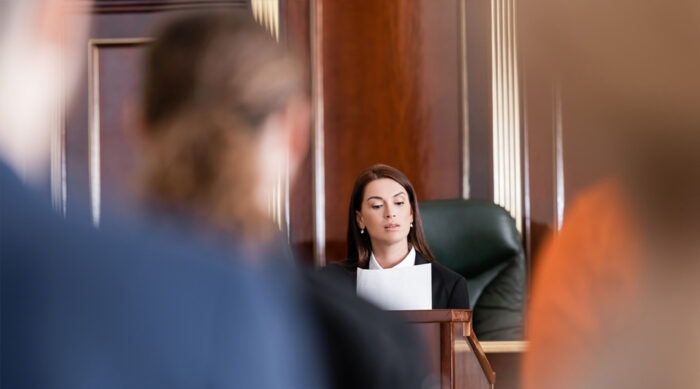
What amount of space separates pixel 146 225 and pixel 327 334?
10cm

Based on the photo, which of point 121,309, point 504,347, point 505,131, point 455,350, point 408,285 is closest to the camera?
point 121,309

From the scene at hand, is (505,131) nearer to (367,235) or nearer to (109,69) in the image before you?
(367,235)

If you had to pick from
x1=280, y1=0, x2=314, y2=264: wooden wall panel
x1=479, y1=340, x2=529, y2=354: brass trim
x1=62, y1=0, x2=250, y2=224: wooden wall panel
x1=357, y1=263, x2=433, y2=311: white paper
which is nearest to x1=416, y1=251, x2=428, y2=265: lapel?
x1=479, y1=340, x2=529, y2=354: brass trim

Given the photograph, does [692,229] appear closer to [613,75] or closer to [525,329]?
[613,75]

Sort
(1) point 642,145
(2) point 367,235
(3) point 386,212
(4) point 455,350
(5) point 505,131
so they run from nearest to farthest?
(1) point 642,145, (4) point 455,350, (3) point 386,212, (2) point 367,235, (5) point 505,131

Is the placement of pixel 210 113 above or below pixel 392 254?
above

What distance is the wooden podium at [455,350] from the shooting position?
1359mm

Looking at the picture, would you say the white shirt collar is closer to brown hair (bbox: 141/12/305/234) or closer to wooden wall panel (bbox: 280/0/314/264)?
wooden wall panel (bbox: 280/0/314/264)

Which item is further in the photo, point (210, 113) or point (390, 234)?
point (390, 234)

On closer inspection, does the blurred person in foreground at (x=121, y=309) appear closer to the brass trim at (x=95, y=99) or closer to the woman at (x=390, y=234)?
the woman at (x=390, y=234)

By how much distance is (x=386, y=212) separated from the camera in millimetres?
2844

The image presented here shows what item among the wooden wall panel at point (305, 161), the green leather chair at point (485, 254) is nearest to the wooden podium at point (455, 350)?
the green leather chair at point (485, 254)

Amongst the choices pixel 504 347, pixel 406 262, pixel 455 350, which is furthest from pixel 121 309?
pixel 406 262

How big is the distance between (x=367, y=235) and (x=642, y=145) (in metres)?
2.43
